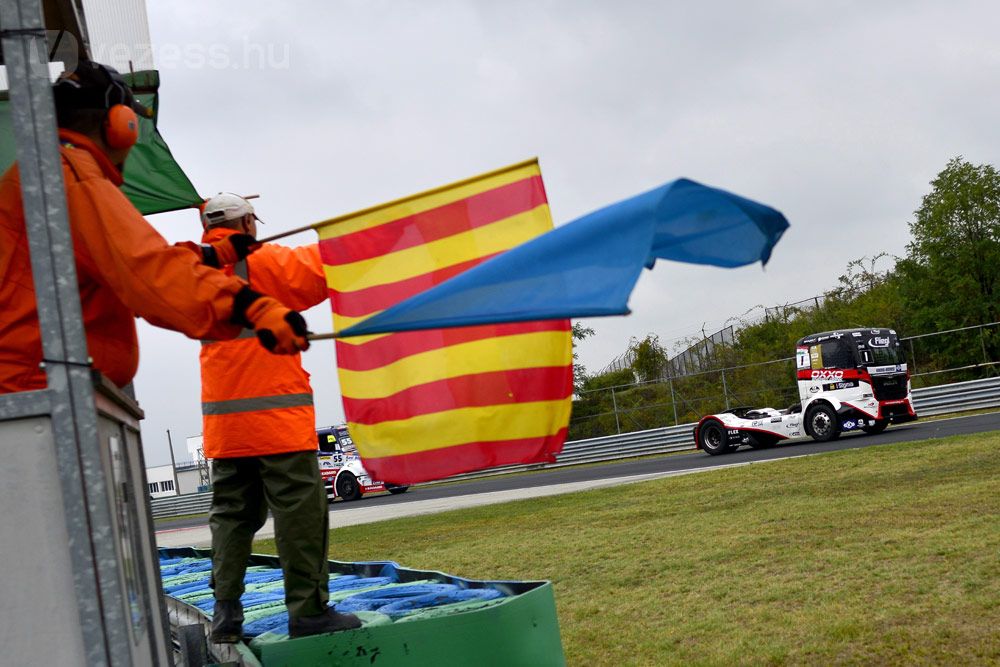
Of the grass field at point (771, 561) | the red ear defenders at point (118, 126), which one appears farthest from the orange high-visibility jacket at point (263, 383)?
the grass field at point (771, 561)

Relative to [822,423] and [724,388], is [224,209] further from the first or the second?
[724,388]

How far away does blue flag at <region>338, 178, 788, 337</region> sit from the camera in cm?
212

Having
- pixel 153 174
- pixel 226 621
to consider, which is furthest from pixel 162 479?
pixel 226 621

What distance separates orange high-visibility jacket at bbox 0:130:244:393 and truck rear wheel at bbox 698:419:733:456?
20.4m

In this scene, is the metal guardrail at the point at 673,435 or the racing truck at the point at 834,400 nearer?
the racing truck at the point at 834,400

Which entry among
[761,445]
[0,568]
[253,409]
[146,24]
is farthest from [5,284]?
[761,445]

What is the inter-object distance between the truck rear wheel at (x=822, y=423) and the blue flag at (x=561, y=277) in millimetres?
19709

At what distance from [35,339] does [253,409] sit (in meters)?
1.34

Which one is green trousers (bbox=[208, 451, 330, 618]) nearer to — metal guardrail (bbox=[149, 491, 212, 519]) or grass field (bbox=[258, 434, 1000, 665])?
grass field (bbox=[258, 434, 1000, 665])

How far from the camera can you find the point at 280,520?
3.51m

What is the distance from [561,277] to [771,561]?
189 inches

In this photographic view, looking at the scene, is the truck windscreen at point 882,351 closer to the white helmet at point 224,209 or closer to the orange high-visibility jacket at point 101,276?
the white helmet at point 224,209

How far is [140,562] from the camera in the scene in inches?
104

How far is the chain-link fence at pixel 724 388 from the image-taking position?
29.0m
